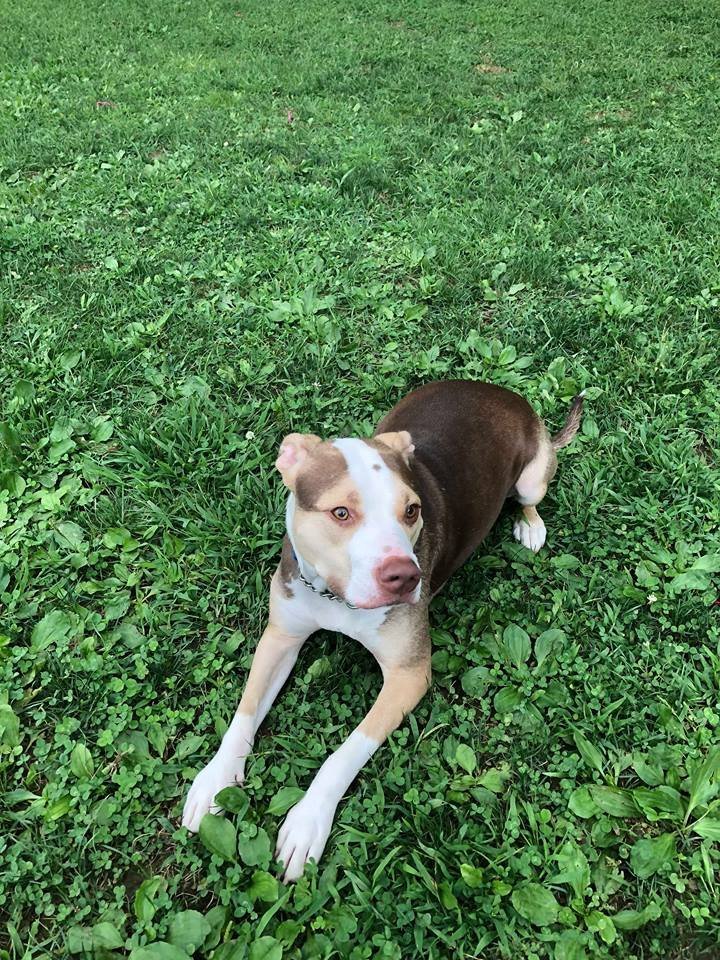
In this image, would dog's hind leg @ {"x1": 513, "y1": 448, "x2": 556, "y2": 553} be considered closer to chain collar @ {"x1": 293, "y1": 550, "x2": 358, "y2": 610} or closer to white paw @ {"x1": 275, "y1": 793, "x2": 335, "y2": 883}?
A: chain collar @ {"x1": 293, "y1": 550, "x2": 358, "y2": 610}

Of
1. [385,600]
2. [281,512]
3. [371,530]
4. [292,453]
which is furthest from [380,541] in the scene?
[281,512]

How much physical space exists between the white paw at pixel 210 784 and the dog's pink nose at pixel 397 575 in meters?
1.07

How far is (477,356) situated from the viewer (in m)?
4.66

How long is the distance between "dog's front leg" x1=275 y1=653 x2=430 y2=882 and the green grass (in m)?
0.09

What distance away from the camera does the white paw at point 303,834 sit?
248cm

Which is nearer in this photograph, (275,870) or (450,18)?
(275,870)

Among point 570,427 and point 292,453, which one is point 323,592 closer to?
point 292,453

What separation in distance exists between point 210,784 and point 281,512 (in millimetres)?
1452

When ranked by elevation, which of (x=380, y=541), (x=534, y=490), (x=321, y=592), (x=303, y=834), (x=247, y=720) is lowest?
(x=303, y=834)

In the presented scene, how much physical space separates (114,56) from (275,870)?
9603 mm

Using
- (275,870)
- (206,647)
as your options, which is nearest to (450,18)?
(206,647)

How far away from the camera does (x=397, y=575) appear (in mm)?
2271

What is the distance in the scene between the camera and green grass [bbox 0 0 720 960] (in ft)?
8.09

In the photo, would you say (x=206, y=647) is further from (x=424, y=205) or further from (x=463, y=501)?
(x=424, y=205)
